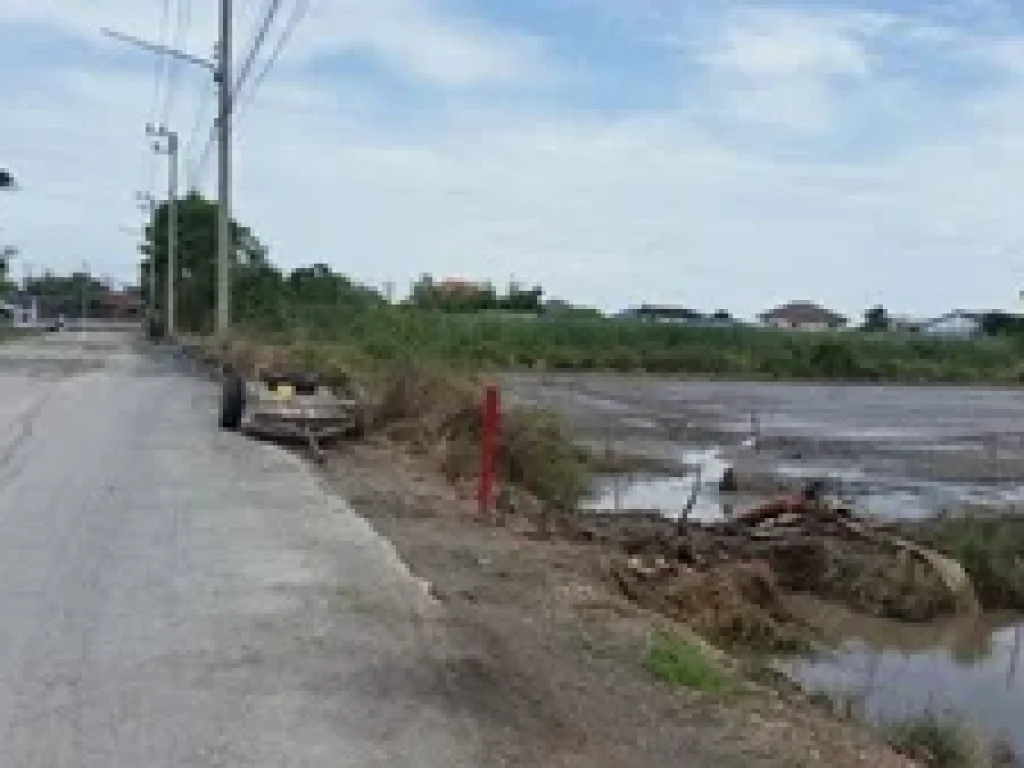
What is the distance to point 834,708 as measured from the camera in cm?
842

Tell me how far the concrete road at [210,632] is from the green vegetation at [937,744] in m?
2.32

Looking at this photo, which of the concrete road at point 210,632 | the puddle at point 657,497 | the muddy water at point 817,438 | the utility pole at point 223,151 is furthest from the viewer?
the utility pole at point 223,151

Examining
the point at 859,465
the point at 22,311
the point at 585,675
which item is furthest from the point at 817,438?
the point at 22,311

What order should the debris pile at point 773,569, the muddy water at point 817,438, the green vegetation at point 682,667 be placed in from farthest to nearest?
the muddy water at point 817,438, the debris pile at point 773,569, the green vegetation at point 682,667

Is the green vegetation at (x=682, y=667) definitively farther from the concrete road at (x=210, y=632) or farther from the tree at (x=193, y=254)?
the tree at (x=193, y=254)

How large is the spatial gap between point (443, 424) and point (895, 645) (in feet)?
28.7

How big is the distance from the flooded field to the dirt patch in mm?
1665

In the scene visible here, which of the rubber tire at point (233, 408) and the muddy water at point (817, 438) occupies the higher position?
the rubber tire at point (233, 408)

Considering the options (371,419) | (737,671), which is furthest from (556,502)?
(737,671)

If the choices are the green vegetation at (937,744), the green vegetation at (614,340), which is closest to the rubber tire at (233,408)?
the green vegetation at (937,744)

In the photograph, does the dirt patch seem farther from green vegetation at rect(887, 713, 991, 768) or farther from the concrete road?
green vegetation at rect(887, 713, 991, 768)

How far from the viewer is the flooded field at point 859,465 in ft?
36.2

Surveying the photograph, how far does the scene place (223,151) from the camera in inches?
1713

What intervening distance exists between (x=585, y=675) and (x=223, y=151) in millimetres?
37556
